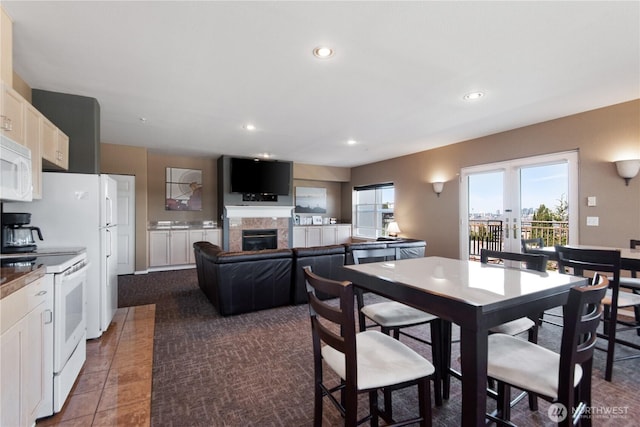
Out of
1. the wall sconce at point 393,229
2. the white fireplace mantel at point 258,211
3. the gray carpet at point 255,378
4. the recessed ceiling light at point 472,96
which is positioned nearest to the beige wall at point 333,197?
the white fireplace mantel at point 258,211

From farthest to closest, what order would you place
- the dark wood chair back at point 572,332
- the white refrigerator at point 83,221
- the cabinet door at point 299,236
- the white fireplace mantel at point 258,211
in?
the cabinet door at point 299,236 < the white fireplace mantel at point 258,211 < the white refrigerator at point 83,221 < the dark wood chair back at point 572,332

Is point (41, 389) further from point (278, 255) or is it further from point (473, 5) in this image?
point (473, 5)

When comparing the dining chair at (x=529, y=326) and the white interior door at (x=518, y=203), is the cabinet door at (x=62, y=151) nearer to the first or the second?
the dining chair at (x=529, y=326)

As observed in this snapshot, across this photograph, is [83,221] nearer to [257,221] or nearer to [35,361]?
[35,361]

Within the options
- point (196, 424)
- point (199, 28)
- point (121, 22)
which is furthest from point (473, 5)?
point (196, 424)

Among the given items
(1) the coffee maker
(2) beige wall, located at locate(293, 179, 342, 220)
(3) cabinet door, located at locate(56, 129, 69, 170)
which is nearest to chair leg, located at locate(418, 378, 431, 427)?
(1) the coffee maker

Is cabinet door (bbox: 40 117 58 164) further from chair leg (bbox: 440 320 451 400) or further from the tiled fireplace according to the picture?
the tiled fireplace

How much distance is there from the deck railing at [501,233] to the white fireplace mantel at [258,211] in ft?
13.7

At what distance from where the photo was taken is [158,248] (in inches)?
245

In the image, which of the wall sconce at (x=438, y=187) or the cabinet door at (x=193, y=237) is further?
the cabinet door at (x=193, y=237)

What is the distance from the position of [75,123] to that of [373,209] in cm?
646

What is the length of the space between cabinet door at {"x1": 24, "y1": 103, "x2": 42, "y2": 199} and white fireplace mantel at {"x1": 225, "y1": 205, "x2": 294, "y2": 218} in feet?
14.4

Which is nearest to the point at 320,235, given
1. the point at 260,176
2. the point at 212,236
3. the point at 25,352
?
the point at 260,176

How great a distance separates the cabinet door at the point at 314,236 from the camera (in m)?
8.04
